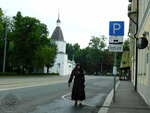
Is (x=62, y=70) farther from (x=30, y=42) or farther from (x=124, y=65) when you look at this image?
(x=124, y=65)

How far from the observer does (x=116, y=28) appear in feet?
36.7

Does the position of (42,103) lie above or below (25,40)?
below

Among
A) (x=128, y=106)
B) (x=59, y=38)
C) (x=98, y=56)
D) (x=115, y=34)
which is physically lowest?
(x=128, y=106)

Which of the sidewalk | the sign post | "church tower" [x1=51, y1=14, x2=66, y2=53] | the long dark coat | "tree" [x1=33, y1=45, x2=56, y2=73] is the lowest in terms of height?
the sidewalk

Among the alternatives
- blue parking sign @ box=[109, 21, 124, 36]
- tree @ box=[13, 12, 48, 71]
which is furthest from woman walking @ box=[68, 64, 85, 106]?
tree @ box=[13, 12, 48, 71]

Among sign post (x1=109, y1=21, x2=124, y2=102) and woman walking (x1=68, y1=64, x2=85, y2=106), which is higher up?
sign post (x1=109, y1=21, x2=124, y2=102)

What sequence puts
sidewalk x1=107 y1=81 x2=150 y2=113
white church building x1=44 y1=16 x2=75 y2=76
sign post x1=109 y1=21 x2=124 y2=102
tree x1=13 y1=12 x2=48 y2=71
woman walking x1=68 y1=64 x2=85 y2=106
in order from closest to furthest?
sidewalk x1=107 y1=81 x2=150 y2=113, woman walking x1=68 y1=64 x2=85 y2=106, sign post x1=109 y1=21 x2=124 y2=102, tree x1=13 y1=12 x2=48 y2=71, white church building x1=44 y1=16 x2=75 y2=76

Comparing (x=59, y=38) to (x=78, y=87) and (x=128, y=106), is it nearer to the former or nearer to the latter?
(x=78, y=87)

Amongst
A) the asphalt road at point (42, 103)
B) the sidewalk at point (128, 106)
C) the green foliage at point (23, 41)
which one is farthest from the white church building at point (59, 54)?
the sidewalk at point (128, 106)

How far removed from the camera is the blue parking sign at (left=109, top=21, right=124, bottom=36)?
440 inches

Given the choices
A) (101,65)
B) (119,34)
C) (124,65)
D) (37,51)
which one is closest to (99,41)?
(101,65)

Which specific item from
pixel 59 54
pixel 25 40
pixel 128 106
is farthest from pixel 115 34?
pixel 59 54

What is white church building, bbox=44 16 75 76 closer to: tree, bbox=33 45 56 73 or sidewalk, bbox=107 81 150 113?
tree, bbox=33 45 56 73

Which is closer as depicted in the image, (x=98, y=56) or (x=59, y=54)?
(x=59, y=54)
